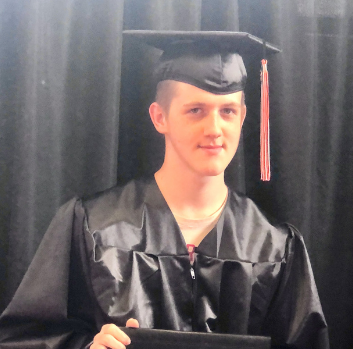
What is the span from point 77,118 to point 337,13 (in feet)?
2.81

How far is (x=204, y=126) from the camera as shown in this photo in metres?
0.94

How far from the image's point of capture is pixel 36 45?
1.20 metres

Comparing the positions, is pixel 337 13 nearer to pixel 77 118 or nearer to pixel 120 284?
pixel 77 118

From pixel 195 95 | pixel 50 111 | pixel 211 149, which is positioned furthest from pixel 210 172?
pixel 50 111

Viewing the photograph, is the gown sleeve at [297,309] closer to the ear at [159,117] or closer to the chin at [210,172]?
the chin at [210,172]

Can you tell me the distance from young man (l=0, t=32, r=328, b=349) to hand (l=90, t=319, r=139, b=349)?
52 mm

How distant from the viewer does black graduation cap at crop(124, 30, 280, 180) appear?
929 millimetres

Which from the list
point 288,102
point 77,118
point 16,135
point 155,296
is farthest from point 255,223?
point 16,135

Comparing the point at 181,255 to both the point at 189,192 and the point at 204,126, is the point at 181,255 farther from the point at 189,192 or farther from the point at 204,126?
the point at 204,126

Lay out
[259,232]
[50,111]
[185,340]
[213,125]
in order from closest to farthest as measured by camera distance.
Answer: [185,340], [213,125], [259,232], [50,111]

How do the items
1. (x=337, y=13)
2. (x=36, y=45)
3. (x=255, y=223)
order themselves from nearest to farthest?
(x=255, y=223), (x=36, y=45), (x=337, y=13)

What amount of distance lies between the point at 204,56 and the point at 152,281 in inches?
20.3

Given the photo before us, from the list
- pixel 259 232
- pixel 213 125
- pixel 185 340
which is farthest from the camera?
pixel 259 232

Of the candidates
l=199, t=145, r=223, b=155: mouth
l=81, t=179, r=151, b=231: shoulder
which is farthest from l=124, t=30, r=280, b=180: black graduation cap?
l=81, t=179, r=151, b=231: shoulder
